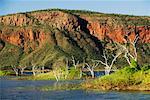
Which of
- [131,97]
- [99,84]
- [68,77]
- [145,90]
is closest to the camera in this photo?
[131,97]

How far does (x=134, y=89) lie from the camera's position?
264 feet

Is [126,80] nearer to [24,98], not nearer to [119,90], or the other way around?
[119,90]

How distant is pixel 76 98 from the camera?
68000mm

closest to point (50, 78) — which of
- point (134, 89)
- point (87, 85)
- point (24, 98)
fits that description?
point (87, 85)

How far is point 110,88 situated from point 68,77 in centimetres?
5710

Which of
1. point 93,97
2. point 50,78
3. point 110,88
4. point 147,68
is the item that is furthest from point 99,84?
point 50,78

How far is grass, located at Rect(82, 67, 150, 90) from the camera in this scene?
8044 cm

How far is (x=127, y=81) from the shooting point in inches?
3216

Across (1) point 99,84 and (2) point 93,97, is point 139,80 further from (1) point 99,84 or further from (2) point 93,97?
(2) point 93,97

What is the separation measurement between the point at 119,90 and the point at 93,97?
12765 mm

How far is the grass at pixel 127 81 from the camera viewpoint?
8044cm

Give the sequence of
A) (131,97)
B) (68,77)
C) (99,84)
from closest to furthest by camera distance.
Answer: (131,97) < (99,84) < (68,77)

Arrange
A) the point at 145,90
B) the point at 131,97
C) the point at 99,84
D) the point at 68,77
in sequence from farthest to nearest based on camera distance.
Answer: the point at 68,77 < the point at 99,84 < the point at 145,90 < the point at 131,97

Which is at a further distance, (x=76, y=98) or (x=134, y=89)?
(x=134, y=89)
